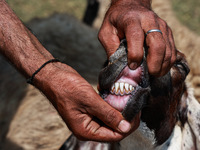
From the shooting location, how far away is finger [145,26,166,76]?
158 cm

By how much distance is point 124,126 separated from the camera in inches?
61.5

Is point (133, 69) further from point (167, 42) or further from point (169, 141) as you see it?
point (169, 141)

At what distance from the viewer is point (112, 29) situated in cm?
189

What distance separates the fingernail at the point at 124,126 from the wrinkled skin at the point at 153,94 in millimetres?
24

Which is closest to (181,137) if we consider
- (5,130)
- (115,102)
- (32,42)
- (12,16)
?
(115,102)

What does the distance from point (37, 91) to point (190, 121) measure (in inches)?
76.9

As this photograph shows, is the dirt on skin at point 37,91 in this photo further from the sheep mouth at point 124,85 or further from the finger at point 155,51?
the finger at point 155,51

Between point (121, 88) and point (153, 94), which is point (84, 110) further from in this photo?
point (153, 94)

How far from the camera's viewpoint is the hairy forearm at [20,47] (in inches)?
70.4

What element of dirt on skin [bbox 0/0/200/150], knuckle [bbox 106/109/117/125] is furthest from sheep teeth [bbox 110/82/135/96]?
dirt on skin [bbox 0/0/200/150]

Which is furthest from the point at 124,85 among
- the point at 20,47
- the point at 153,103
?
the point at 20,47

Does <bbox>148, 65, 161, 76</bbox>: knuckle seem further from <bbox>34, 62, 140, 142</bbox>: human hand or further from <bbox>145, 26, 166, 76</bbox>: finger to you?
<bbox>34, 62, 140, 142</bbox>: human hand

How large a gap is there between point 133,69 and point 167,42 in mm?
229

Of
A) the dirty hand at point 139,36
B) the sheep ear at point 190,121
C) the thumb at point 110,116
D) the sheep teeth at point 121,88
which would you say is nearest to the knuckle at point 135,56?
the dirty hand at point 139,36
